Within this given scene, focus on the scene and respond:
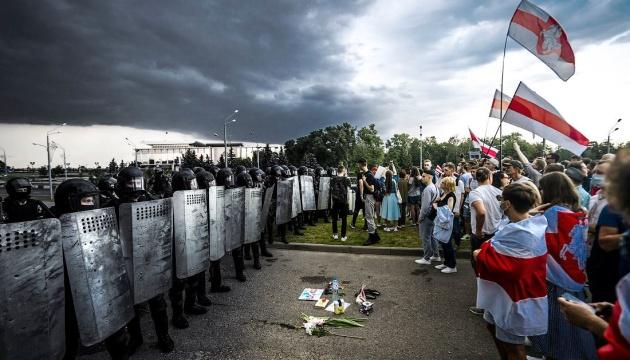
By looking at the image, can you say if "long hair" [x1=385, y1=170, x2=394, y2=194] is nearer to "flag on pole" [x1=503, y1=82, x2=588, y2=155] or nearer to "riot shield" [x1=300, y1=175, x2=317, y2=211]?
"riot shield" [x1=300, y1=175, x2=317, y2=211]

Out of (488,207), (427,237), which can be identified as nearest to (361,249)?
(427,237)

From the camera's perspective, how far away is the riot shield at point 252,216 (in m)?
6.30

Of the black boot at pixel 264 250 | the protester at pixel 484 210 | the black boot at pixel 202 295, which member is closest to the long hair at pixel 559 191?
the protester at pixel 484 210

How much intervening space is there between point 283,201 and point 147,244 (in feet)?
16.9

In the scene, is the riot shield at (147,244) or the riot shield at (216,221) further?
the riot shield at (216,221)

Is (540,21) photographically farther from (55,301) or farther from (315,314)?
(55,301)

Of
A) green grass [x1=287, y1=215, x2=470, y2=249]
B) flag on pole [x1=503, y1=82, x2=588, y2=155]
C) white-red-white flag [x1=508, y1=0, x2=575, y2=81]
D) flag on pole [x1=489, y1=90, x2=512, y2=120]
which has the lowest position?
green grass [x1=287, y1=215, x2=470, y2=249]

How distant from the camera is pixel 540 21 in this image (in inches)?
290

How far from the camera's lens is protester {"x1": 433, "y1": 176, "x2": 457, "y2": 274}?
5953 mm

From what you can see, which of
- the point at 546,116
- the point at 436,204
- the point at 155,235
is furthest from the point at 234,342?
the point at 546,116

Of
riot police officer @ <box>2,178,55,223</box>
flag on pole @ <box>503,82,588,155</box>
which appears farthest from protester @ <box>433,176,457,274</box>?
riot police officer @ <box>2,178,55,223</box>

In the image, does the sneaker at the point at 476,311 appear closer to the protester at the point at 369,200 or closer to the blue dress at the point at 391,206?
the protester at the point at 369,200

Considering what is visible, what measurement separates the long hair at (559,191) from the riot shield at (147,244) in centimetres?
400

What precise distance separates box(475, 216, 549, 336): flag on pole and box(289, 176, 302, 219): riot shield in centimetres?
683
